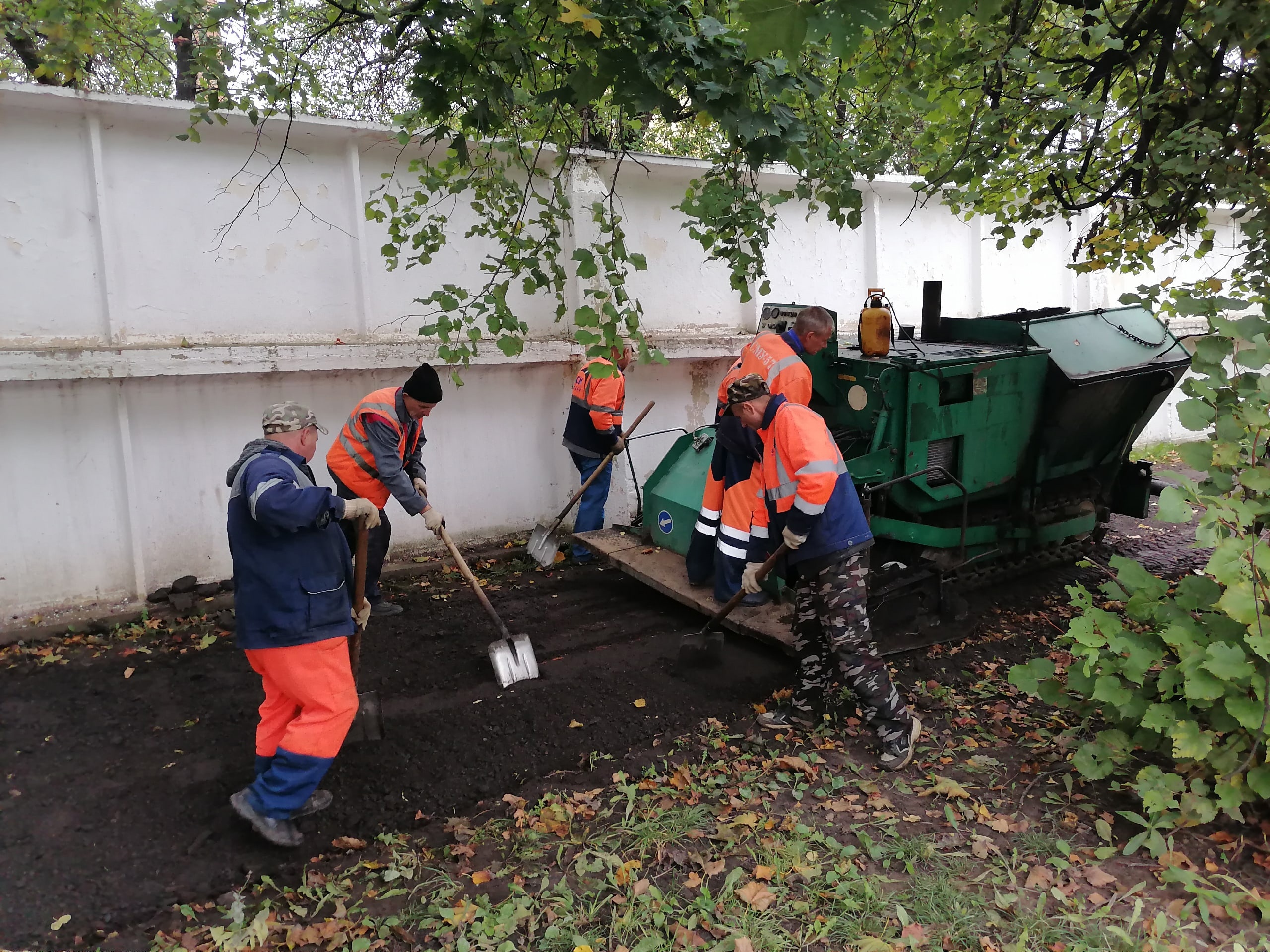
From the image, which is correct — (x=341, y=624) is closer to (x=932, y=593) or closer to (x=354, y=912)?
(x=354, y=912)

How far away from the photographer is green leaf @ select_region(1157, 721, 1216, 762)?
113 inches

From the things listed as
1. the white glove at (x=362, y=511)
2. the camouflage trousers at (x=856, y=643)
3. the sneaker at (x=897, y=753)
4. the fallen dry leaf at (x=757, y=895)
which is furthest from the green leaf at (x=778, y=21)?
the sneaker at (x=897, y=753)

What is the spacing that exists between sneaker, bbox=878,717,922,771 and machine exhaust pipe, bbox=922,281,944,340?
328 centimetres

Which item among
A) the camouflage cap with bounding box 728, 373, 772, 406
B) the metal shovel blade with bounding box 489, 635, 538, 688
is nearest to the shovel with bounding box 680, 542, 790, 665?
the metal shovel blade with bounding box 489, 635, 538, 688

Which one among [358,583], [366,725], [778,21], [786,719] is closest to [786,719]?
[786,719]

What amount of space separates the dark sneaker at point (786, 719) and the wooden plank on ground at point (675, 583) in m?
0.32

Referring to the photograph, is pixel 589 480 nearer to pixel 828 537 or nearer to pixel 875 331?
pixel 875 331

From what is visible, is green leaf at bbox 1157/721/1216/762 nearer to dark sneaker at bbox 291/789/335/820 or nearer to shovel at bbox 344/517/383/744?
shovel at bbox 344/517/383/744

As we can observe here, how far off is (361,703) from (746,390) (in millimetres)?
2405

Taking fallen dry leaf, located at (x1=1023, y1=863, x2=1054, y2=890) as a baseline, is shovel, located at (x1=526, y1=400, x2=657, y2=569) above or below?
above

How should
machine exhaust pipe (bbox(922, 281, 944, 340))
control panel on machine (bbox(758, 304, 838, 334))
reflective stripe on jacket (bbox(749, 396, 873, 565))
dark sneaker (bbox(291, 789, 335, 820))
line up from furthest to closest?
control panel on machine (bbox(758, 304, 838, 334)) → machine exhaust pipe (bbox(922, 281, 944, 340)) → reflective stripe on jacket (bbox(749, 396, 873, 565)) → dark sneaker (bbox(291, 789, 335, 820))

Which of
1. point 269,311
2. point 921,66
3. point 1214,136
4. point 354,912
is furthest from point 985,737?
point 269,311

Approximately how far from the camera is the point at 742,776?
3.60 metres

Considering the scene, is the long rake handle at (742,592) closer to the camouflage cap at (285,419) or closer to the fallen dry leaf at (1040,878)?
the fallen dry leaf at (1040,878)
